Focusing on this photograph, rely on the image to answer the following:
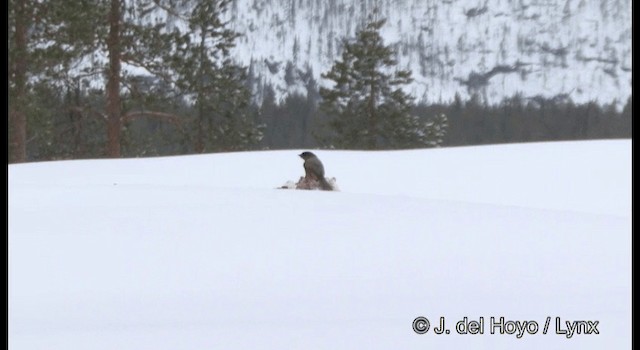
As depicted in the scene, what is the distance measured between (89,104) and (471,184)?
976 cm

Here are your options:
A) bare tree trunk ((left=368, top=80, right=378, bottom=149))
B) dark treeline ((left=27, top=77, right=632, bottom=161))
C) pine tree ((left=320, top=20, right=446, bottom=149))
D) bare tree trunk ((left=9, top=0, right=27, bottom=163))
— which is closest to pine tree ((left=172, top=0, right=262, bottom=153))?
dark treeline ((left=27, top=77, right=632, bottom=161))

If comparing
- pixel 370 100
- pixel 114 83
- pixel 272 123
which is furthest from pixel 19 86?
pixel 370 100

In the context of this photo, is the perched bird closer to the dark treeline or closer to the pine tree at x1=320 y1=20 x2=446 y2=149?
the dark treeline

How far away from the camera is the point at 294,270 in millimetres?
3318

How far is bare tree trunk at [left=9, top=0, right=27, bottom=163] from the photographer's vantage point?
45.8 feet

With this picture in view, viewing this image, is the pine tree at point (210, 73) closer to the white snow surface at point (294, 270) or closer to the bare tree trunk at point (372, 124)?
the bare tree trunk at point (372, 124)

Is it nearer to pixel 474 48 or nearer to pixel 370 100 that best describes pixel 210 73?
pixel 370 100

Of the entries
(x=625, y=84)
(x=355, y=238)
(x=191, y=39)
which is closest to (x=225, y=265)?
(x=355, y=238)

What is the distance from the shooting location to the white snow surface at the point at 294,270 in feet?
8.17

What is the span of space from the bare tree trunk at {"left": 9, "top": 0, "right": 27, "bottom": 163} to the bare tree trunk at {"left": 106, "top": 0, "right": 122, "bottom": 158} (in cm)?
154

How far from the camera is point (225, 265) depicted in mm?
3355

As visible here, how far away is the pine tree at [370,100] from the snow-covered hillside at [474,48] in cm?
40

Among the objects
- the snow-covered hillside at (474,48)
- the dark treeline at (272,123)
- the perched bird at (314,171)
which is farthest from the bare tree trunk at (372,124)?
the perched bird at (314,171)

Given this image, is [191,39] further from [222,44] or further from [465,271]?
[465,271]
